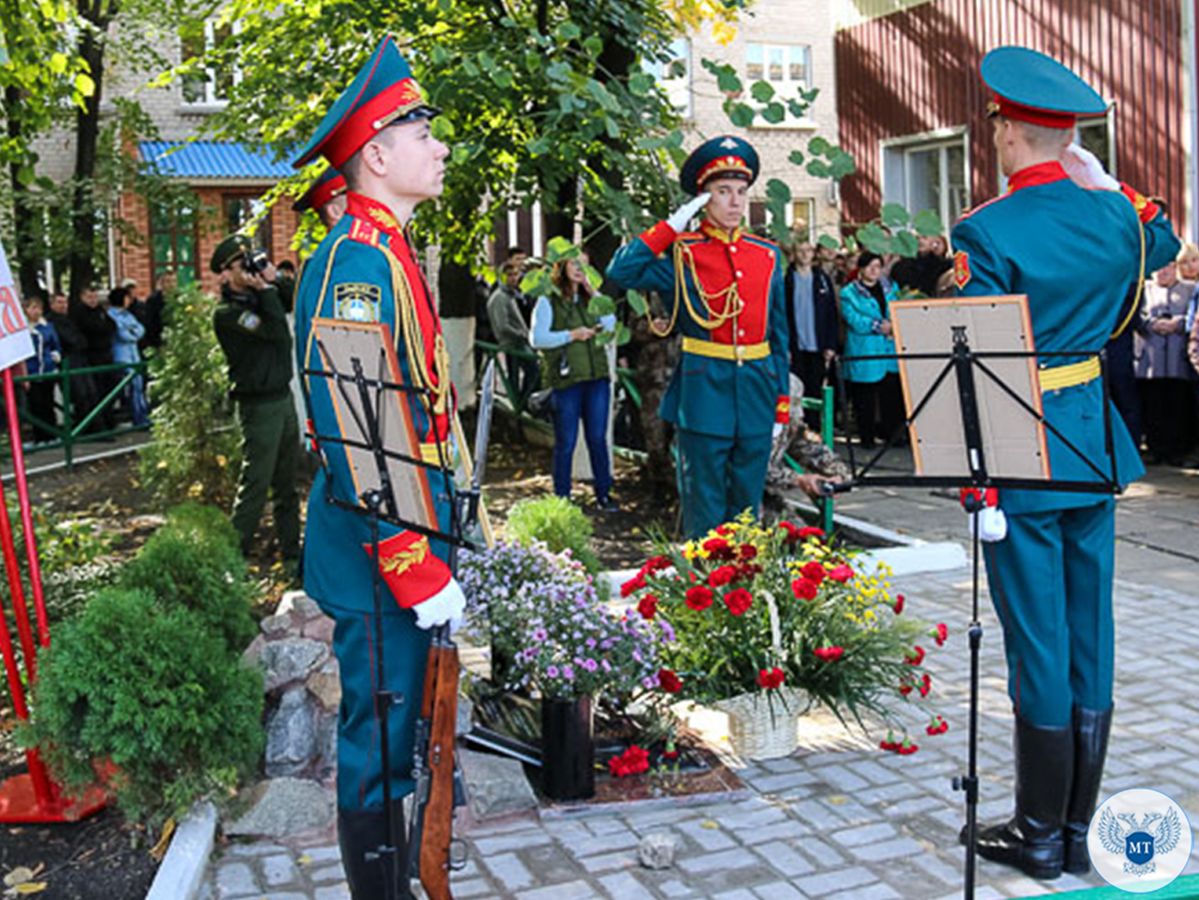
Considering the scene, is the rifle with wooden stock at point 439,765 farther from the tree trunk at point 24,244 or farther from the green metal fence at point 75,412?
the tree trunk at point 24,244

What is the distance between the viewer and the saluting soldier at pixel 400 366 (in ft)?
11.2

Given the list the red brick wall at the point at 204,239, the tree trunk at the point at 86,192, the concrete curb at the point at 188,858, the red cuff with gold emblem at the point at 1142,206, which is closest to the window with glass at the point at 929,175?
the tree trunk at the point at 86,192

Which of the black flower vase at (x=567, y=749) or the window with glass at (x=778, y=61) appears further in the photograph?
the window with glass at (x=778, y=61)

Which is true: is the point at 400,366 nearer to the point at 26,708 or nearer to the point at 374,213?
the point at 374,213

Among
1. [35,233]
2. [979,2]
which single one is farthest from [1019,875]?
[35,233]

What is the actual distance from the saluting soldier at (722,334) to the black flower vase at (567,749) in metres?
1.96

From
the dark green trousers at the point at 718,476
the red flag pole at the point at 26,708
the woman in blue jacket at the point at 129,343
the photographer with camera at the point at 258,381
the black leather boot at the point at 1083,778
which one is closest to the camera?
the black leather boot at the point at 1083,778

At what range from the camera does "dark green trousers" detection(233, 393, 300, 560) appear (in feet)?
27.3

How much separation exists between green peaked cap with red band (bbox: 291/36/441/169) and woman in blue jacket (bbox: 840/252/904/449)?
379 inches

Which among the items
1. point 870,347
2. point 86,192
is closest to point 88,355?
point 86,192

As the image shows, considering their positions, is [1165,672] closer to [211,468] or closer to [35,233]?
[211,468]

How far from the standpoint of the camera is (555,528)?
671 cm

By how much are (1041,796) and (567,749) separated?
1463 mm

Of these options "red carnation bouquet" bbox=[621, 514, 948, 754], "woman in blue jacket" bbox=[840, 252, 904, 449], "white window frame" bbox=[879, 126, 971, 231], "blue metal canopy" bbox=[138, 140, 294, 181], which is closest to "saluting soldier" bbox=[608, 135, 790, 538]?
"red carnation bouquet" bbox=[621, 514, 948, 754]
